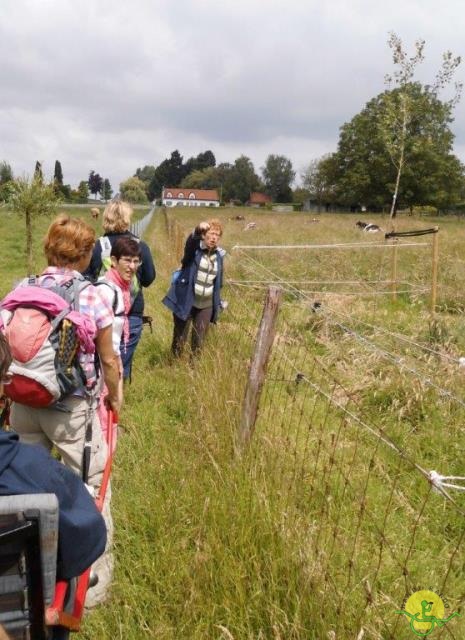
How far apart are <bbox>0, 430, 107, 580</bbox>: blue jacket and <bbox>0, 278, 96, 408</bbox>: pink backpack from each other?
2.31 feet

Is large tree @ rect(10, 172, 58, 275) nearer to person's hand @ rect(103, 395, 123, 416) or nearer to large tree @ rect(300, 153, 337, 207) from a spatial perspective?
person's hand @ rect(103, 395, 123, 416)

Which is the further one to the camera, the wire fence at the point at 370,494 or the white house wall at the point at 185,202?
the white house wall at the point at 185,202

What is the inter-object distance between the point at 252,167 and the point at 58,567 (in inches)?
4817

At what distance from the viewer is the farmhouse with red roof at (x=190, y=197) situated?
11667 centimetres

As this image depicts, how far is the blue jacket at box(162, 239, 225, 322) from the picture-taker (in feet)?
17.3

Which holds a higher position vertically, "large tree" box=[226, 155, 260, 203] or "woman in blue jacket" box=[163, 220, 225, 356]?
"large tree" box=[226, 155, 260, 203]

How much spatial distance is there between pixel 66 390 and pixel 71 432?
0.32m

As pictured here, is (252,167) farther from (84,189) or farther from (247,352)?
(247,352)

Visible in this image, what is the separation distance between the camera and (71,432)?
8.31 feet

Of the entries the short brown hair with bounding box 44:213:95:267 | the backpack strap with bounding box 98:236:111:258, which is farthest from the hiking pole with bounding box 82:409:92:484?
the backpack strap with bounding box 98:236:111:258

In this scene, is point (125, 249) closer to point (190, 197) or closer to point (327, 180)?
point (327, 180)

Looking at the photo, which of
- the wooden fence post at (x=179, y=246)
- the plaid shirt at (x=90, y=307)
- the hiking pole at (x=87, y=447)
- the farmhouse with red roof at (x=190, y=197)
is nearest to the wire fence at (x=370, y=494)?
the hiking pole at (x=87, y=447)

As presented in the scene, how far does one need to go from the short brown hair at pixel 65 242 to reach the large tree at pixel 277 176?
118 meters

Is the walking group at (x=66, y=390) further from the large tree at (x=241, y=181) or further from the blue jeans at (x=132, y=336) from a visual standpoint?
the large tree at (x=241, y=181)
